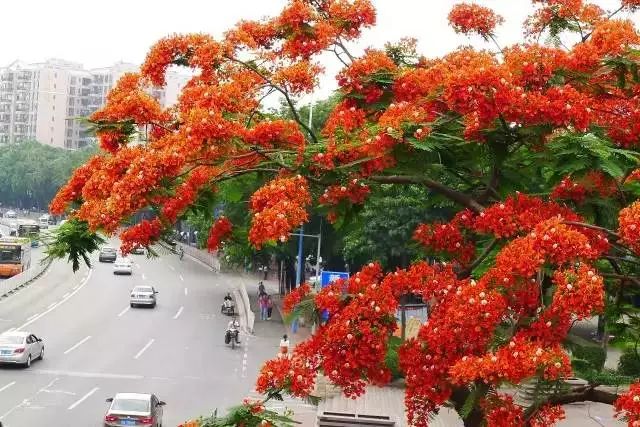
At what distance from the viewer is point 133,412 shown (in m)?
17.9

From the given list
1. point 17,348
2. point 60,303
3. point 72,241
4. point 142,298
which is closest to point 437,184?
point 72,241

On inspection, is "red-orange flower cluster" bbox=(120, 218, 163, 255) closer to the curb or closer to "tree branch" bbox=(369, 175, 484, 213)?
"tree branch" bbox=(369, 175, 484, 213)

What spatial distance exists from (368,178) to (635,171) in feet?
7.24

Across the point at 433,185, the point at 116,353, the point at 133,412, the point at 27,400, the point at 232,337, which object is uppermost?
the point at 433,185

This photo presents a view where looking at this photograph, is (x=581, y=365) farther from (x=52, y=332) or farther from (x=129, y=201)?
(x=52, y=332)

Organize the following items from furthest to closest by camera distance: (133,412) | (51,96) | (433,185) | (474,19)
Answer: (51,96) < (133,412) < (474,19) < (433,185)

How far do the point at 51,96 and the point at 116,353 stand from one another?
4692 inches

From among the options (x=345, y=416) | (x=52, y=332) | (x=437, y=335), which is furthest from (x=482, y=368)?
(x=52, y=332)

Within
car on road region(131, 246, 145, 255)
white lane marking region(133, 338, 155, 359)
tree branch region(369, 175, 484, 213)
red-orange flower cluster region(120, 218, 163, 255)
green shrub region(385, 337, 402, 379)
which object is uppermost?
tree branch region(369, 175, 484, 213)

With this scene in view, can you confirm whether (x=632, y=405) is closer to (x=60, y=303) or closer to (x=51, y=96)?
(x=60, y=303)

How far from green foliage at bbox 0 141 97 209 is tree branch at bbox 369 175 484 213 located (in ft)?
303

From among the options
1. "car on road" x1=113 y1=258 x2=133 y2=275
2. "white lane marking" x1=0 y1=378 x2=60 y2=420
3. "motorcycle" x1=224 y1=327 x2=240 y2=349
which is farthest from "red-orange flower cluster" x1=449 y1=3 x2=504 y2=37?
"car on road" x1=113 y1=258 x2=133 y2=275

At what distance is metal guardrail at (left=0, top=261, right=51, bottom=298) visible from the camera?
41.1 m

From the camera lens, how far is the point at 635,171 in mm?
7742
